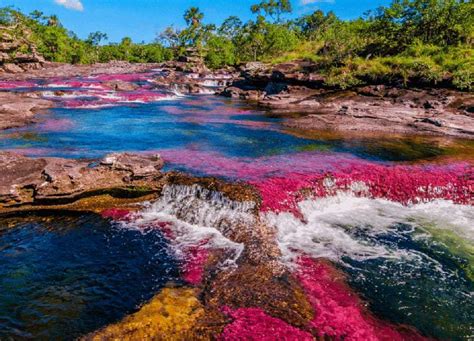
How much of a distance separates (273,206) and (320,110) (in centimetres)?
2806

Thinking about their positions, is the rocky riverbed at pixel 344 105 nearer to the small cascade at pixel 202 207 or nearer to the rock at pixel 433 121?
the rock at pixel 433 121

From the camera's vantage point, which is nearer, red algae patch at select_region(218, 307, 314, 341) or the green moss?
red algae patch at select_region(218, 307, 314, 341)

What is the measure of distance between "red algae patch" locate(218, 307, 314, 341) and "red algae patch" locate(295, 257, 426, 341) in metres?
0.60

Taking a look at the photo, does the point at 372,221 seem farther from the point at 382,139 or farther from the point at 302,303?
the point at 382,139

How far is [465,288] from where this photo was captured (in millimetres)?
10352

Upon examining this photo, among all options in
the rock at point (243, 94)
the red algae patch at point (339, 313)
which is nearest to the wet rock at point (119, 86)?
the rock at point (243, 94)

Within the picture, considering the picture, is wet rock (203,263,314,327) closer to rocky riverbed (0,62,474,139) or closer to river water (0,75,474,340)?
river water (0,75,474,340)

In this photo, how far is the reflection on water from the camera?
8.06 metres

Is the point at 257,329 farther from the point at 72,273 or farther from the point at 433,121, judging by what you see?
the point at 433,121

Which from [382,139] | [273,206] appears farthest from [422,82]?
[273,206]

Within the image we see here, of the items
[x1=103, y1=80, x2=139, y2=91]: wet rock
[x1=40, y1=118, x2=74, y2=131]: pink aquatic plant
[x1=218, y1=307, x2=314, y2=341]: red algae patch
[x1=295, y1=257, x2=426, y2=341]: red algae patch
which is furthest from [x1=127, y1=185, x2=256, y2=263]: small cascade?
[x1=103, y1=80, x2=139, y2=91]: wet rock

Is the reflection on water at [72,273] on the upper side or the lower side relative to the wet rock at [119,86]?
lower

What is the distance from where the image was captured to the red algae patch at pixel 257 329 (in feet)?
24.5

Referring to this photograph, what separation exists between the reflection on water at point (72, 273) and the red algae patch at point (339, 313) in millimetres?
4037
